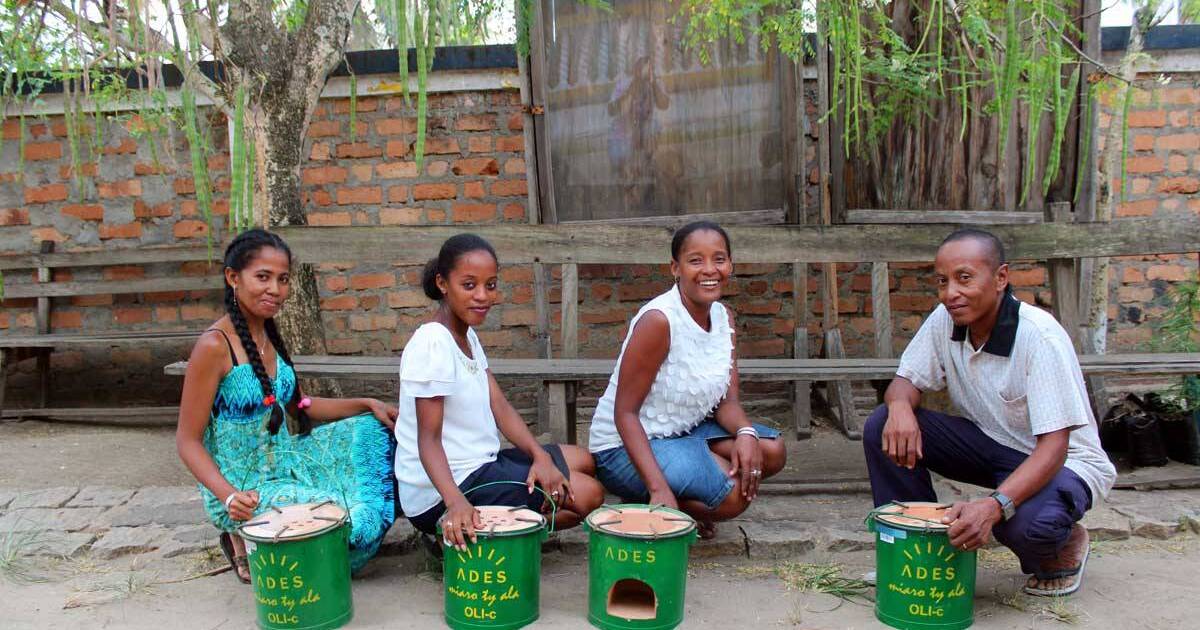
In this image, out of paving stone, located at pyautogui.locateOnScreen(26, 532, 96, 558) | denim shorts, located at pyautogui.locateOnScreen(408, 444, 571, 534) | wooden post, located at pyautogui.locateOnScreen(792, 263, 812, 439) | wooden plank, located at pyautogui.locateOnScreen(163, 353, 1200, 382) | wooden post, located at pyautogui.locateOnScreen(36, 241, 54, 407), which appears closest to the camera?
denim shorts, located at pyautogui.locateOnScreen(408, 444, 571, 534)

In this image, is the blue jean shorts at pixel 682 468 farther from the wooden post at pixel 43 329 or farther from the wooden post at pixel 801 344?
the wooden post at pixel 43 329

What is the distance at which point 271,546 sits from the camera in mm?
2432


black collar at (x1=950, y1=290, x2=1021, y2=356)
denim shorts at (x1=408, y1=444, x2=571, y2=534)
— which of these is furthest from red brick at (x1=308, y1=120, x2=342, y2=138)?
black collar at (x1=950, y1=290, x2=1021, y2=356)

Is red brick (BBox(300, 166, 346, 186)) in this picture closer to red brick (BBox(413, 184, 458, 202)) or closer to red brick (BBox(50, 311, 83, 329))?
red brick (BBox(413, 184, 458, 202))

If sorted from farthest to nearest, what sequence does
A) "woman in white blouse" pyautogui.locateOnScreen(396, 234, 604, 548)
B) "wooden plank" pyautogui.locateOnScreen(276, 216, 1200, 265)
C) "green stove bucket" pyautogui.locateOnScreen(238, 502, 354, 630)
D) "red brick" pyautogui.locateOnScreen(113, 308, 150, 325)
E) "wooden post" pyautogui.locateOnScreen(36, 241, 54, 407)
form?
"red brick" pyautogui.locateOnScreen(113, 308, 150, 325), "wooden post" pyautogui.locateOnScreen(36, 241, 54, 407), "wooden plank" pyautogui.locateOnScreen(276, 216, 1200, 265), "woman in white blouse" pyautogui.locateOnScreen(396, 234, 604, 548), "green stove bucket" pyautogui.locateOnScreen(238, 502, 354, 630)

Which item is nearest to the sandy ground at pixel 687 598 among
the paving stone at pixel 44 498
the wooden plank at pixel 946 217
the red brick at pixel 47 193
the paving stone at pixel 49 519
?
the paving stone at pixel 49 519

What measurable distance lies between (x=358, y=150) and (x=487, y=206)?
3.01 feet

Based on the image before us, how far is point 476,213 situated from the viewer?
18.6ft

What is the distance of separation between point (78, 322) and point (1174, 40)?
292 inches

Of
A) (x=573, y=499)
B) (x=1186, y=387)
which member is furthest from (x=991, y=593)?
(x=1186, y=387)

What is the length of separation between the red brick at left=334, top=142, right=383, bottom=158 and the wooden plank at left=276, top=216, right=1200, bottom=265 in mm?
1646

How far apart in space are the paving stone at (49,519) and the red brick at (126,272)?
267 centimetres

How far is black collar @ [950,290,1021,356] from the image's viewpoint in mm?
2740

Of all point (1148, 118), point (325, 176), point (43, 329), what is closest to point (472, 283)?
point (325, 176)
